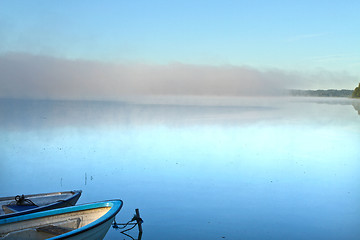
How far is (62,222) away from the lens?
6918 millimetres

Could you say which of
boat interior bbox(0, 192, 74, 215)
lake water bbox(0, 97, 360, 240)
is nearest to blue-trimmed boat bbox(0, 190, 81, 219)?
boat interior bbox(0, 192, 74, 215)

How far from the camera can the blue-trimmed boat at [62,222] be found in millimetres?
6469

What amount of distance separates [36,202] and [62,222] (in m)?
1.58

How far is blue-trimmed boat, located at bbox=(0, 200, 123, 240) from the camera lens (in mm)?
6469

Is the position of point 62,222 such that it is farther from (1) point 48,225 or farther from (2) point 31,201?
(2) point 31,201

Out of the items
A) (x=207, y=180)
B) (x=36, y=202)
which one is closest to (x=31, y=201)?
(x=36, y=202)

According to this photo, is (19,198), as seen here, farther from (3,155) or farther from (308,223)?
(3,155)

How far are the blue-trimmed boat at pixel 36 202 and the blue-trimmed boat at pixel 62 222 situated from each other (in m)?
0.50

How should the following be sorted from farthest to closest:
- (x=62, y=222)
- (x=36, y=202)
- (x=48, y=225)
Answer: (x=36, y=202) < (x=62, y=222) < (x=48, y=225)

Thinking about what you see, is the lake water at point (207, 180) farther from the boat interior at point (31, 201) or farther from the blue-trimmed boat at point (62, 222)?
the boat interior at point (31, 201)

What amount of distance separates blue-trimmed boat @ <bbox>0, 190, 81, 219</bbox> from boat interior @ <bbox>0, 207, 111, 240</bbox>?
510 mm

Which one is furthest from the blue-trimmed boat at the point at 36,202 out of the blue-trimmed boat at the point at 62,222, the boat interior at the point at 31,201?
the blue-trimmed boat at the point at 62,222

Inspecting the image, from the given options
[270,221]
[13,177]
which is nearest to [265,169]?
[270,221]

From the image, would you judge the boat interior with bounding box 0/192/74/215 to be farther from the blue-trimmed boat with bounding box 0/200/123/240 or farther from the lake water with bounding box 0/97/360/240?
the lake water with bounding box 0/97/360/240
